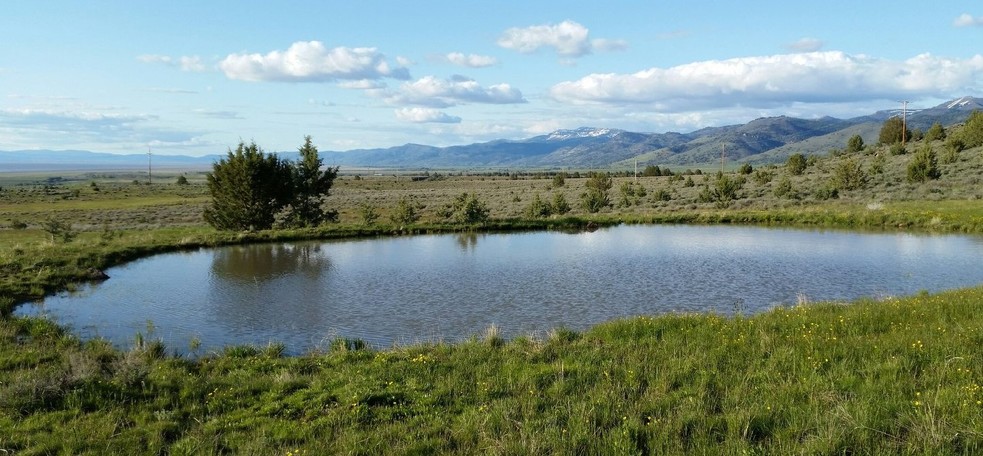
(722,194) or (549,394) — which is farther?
(722,194)

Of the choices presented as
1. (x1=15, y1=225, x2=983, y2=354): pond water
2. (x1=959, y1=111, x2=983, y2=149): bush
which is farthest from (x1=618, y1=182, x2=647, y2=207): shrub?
(x1=959, y1=111, x2=983, y2=149): bush

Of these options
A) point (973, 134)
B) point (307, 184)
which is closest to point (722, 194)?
point (307, 184)

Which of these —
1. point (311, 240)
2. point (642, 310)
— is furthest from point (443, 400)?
point (311, 240)

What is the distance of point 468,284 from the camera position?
19375mm

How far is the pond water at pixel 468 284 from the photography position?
14.5m

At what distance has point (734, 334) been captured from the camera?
35.1ft

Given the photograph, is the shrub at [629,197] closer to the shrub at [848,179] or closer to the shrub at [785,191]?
the shrub at [785,191]

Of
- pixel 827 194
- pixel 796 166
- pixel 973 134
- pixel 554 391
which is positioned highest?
pixel 973 134

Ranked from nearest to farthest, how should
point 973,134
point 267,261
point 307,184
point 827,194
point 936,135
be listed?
1. point 267,261
2. point 307,184
3. point 827,194
4. point 973,134
5. point 936,135

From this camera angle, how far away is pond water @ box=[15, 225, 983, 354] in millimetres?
14531

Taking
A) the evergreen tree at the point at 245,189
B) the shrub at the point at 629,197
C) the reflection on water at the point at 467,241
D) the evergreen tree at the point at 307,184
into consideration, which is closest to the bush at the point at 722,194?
the shrub at the point at 629,197

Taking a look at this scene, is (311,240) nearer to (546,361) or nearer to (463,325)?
(463,325)

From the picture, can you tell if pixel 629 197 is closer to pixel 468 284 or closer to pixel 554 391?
pixel 468 284

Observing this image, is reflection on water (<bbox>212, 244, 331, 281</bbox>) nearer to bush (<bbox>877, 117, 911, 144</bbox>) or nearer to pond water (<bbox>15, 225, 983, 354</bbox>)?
pond water (<bbox>15, 225, 983, 354</bbox>)
